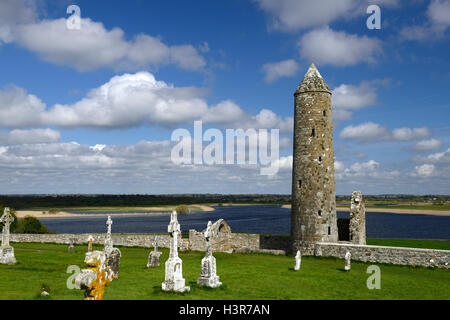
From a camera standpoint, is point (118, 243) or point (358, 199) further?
point (118, 243)

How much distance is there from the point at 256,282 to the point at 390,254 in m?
10.1

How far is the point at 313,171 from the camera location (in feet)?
83.8

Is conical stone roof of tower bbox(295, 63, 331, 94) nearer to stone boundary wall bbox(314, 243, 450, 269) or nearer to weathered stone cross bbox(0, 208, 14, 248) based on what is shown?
stone boundary wall bbox(314, 243, 450, 269)

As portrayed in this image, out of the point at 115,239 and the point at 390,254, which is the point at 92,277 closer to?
the point at 390,254

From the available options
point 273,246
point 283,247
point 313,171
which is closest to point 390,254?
point 313,171

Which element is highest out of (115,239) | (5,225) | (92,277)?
(92,277)

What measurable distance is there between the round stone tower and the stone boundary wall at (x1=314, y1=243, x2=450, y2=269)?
1.18 m

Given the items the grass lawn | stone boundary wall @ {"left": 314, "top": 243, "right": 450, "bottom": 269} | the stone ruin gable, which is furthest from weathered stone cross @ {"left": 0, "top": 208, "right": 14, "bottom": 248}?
stone boundary wall @ {"left": 314, "top": 243, "right": 450, "bottom": 269}

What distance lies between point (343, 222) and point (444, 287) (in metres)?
15.1

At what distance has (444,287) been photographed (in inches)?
609

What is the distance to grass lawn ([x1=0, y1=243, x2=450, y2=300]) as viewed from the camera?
12977 mm
